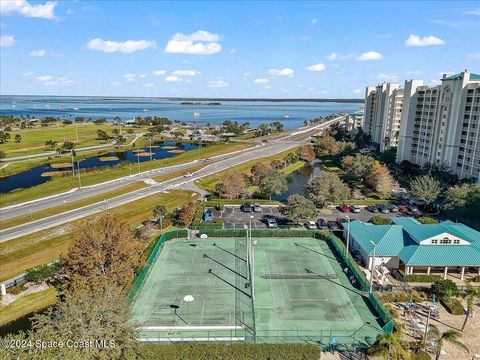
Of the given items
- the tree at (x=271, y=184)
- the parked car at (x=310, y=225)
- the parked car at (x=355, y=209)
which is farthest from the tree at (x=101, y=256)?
the parked car at (x=355, y=209)

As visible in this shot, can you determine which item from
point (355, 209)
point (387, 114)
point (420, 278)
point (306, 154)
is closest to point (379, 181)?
point (355, 209)

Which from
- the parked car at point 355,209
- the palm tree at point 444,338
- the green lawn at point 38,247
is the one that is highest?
the palm tree at point 444,338

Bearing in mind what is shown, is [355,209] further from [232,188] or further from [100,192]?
[100,192]

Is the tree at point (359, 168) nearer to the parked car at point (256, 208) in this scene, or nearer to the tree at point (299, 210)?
the parked car at point (256, 208)

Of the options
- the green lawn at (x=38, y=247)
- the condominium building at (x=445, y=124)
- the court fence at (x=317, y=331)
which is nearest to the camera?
the court fence at (x=317, y=331)

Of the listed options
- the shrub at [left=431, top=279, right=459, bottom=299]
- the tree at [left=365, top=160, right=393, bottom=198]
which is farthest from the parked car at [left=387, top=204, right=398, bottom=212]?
the shrub at [left=431, top=279, right=459, bottom=299]

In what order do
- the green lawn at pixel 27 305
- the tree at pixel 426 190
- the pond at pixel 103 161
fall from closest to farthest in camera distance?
the green lawn at pixel 27 305, the tree at pixel 426 190, the pond at pixel 103 161

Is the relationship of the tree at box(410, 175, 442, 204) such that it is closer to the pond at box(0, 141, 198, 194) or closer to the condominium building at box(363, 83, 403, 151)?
the condominium building at box(363, 83, 403, 151)
